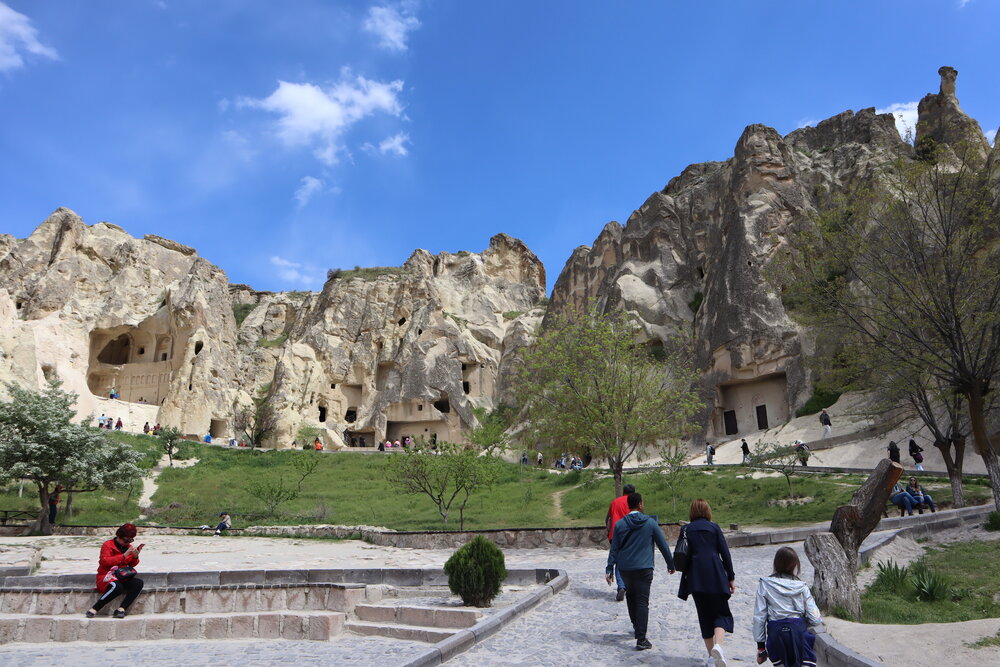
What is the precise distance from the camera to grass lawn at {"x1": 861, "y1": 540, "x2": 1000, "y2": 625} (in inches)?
266

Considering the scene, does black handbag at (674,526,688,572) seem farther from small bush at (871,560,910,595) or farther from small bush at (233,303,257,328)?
small bush at (233,303,257,328)

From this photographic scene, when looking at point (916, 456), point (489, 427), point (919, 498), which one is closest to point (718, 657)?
point (919, 498)

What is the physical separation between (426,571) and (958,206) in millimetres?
14148

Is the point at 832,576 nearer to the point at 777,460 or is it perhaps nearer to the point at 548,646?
the point at 548,646

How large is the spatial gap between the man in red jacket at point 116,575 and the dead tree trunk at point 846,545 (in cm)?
793

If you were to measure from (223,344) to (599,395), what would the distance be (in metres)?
38.1

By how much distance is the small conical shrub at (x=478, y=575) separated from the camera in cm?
827

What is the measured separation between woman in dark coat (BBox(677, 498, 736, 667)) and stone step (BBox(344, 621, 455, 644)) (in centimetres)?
290

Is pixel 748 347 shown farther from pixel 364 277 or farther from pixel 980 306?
pixel 364 277

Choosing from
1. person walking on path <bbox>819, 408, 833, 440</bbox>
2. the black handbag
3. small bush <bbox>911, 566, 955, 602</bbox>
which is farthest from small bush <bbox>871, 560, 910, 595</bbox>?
person walking on path <bbox>819, 408, 833, 440</bbox>

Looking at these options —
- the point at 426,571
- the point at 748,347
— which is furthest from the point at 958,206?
the point at 748,347

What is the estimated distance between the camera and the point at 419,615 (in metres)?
8.02

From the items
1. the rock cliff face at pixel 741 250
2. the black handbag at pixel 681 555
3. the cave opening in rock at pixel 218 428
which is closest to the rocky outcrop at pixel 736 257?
the rock cliff face at pixel 741 250

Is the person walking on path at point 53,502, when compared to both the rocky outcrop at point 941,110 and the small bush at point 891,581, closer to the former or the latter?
the small bush at point 891,581
